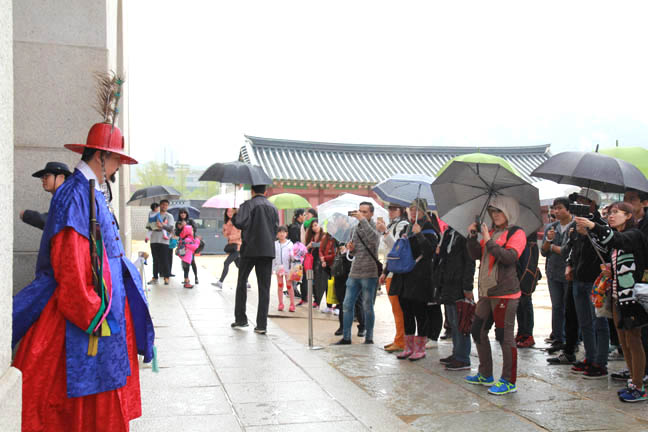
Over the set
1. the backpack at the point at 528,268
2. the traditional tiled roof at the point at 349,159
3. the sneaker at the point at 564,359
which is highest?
Result: the traditional tiled roof at the point at 349,159

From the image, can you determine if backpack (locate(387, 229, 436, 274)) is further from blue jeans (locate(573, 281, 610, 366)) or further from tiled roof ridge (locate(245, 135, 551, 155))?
tiled roof ridge (locate(245, 135, 551, 155))

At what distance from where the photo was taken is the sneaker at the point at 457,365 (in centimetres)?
634

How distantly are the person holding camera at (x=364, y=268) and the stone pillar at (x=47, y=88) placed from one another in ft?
11.4

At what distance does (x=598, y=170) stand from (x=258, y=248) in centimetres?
434

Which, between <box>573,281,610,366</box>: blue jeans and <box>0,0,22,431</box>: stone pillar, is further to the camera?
<box>573,281,610,366</box>: blue jeans

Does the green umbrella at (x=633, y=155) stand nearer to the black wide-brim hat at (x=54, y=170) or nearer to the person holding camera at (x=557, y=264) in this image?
the person holding camera at (x=557, y=264)

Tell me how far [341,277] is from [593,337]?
360 cm

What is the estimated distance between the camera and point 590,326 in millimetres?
6125

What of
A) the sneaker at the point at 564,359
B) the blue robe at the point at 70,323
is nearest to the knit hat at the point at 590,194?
the sneaker at the point at 564,359

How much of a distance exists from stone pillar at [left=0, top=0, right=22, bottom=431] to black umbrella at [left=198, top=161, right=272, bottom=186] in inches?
252

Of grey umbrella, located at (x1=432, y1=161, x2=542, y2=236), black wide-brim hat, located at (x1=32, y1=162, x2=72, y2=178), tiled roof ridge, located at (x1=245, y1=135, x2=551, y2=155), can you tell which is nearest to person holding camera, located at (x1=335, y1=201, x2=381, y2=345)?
grey umbrella, located at (x1=432, y1=161, x2=542, y2=236)

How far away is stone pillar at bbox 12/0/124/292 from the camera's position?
4820mm

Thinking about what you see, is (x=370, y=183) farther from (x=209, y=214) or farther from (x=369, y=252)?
(x=369, y=252)

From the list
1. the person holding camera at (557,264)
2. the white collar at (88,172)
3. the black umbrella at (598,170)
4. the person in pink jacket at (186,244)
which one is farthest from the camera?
the person in pink jacket at (186,244)
